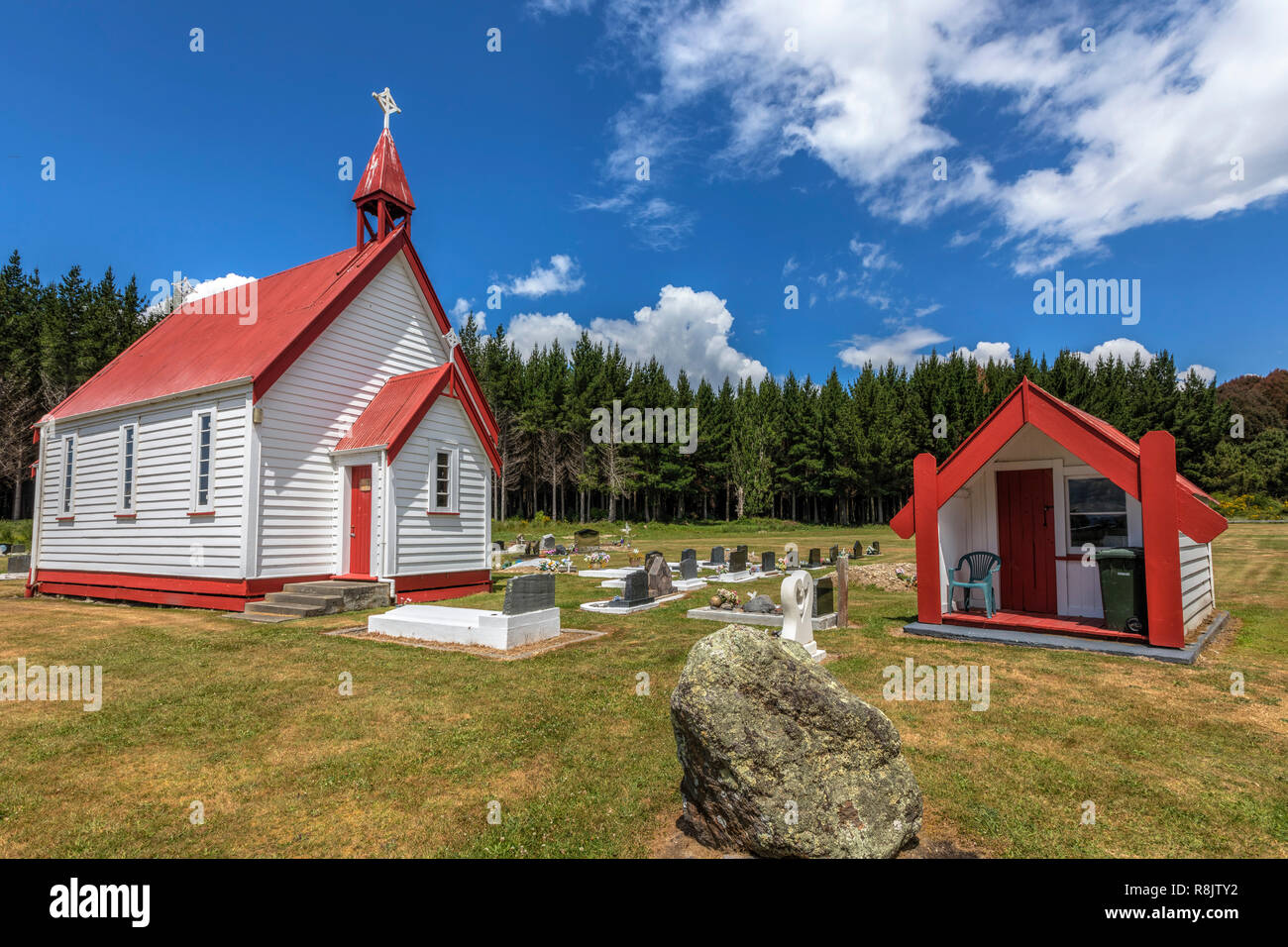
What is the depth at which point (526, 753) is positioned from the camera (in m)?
5.50

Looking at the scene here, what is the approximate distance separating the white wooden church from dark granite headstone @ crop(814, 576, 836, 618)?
8965mm

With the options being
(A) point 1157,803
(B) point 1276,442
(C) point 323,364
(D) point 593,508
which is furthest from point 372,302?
(B) point 1276,442

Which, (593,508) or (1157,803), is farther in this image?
(593,508)

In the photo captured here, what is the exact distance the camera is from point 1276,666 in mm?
8445

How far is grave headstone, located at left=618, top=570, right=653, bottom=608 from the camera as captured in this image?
1412cm

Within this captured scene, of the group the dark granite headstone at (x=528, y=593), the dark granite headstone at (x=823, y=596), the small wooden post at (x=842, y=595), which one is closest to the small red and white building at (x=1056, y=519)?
the small wooden post at (x=842, y=595)

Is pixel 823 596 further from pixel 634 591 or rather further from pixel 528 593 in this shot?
pixel 528 593

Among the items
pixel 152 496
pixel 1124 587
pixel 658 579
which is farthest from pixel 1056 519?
pixel 152 496

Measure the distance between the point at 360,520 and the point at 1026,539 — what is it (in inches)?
553

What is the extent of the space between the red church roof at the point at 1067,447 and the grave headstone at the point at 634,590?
5.91 meters

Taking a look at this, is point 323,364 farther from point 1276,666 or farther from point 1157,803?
point 1276,666

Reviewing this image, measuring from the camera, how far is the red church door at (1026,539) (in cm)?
1142

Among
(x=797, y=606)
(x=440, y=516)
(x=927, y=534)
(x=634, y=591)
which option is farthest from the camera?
(x=440, y=516)
